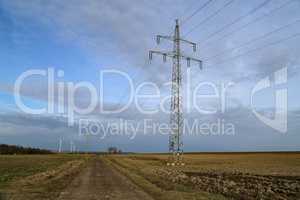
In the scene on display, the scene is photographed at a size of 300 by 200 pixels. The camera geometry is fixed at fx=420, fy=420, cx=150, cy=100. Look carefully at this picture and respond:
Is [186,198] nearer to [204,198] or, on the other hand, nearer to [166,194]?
[204,198]

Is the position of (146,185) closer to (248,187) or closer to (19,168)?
(248,187)

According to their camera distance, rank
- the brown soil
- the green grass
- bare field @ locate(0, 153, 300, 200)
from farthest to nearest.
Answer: the green grass
the brown soil
bare field @ locate(0, 153, 300, 200)

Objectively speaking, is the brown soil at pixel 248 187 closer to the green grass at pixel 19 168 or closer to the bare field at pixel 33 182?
the bare field at pixel 33 182

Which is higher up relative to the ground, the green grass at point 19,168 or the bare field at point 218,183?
A: the bare field at point 218,183

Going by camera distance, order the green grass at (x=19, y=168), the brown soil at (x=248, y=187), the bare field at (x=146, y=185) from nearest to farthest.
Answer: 1. the bare field at (x=146, y=185)
2. the brown soil at (x=248, y=187)
3. the green grass at (x=19, y=168)

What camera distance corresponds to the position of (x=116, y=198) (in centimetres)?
1894

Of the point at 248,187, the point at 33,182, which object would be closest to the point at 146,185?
the point at 248,187

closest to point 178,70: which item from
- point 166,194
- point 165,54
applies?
point 165,54

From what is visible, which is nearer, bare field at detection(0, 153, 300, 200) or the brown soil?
bare field at detection(0, 153, 300, 200)

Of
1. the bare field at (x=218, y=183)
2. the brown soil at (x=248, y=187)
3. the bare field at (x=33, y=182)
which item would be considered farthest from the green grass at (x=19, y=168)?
the brown soil at (x=248, y=187)

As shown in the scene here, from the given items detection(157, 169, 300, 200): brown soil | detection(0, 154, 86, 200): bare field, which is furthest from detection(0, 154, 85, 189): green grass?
detection(157, 169, 300, 200): brown soil

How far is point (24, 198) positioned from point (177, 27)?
37.1 m

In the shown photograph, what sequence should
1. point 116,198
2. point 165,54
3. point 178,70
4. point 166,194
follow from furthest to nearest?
point 178,70 → point 165,54 → point 166,194 → point 116,198

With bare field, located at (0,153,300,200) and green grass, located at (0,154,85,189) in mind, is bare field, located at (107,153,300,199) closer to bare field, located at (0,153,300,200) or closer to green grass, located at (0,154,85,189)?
bare field, located at (0,153,300,200)
